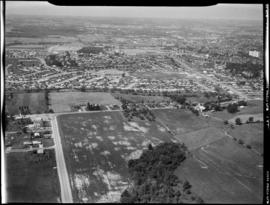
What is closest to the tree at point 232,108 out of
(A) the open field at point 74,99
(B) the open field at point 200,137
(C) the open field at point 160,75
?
(B) the open field at point 200,137

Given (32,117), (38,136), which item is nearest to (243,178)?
(38,136)

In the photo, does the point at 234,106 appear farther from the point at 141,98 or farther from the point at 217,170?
the point at 217,170

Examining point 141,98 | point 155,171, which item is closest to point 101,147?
point 155,171

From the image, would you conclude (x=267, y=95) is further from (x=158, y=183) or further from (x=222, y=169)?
(x=222, y=169)

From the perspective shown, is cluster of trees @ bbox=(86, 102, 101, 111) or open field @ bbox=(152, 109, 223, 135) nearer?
open field @ bbox=(152, 109, 223, 135)

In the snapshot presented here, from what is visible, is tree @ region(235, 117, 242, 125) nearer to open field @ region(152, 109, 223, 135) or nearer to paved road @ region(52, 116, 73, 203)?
open field @ region(152, 109, 223, 135)

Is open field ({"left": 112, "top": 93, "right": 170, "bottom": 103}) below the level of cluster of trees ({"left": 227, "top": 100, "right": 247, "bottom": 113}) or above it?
above

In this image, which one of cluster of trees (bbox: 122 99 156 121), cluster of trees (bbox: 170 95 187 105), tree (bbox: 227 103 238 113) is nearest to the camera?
cluster of trees (bbox: 122 99 156 121)

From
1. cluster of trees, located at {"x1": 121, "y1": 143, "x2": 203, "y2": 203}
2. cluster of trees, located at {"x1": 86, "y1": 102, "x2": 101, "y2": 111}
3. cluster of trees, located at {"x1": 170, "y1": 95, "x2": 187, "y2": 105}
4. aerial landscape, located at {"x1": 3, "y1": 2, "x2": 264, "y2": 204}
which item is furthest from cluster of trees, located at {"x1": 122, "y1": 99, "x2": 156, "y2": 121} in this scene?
cluster of trees, located at {"x1": 121, "y1": 143, "x2": 203, "y2": 203}
